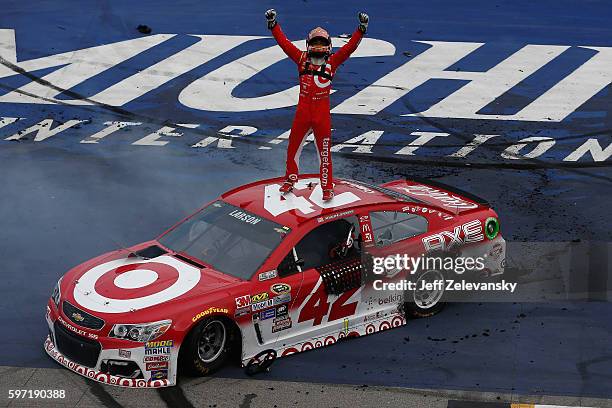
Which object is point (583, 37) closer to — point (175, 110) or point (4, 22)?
point (175, 110)

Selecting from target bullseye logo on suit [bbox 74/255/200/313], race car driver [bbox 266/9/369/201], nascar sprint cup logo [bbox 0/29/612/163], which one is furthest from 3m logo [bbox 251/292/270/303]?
nascar sprint cup logo [bbox 0/29/612/163]

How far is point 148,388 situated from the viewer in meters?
9.70

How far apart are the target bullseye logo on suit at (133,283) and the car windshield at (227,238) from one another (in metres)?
0.29

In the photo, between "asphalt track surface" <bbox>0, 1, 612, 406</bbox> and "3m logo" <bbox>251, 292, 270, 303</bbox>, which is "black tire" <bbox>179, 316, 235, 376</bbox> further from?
"3m logo" <bbox>251, 292, 270, 303</bbox>

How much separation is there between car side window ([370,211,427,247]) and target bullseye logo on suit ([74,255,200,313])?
6.58 ft

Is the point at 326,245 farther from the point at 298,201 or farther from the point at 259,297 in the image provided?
the point at 259,297

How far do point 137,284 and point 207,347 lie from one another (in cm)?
90

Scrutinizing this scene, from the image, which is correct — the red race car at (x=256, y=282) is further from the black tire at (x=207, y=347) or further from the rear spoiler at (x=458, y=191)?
the rear spoiler at (x=458, y=191)

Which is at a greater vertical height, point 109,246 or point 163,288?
point 163,288

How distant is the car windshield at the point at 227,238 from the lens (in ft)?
34.2

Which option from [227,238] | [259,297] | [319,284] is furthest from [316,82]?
[259,297]

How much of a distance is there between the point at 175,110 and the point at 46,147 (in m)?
2.52

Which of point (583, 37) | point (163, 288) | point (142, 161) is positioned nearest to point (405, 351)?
point (163, 288)

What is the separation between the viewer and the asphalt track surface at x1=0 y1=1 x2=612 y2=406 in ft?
33.4
